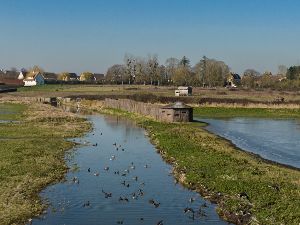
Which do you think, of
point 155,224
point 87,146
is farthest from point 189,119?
point 155,224

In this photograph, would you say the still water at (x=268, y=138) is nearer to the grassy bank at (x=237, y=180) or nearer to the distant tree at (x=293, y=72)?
the grassy bank at (x=237, y=180)

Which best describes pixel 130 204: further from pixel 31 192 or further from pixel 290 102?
pixel 290 102

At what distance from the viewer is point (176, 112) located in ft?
195

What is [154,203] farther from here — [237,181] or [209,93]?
[209,93]

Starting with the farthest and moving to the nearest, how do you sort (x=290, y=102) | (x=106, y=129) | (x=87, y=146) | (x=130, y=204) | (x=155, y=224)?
1. (x=290, y=102)
2. (x=106, y=129)
3. (x=87, y=146)
4. (x=130, y=204)
5. (x=155, y=224)

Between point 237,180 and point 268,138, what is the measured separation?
24.3m

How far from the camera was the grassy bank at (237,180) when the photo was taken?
19266mm

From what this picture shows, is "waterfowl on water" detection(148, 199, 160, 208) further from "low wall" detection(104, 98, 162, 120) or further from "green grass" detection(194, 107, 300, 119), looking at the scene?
"green grass" detection(194, 107, 300, 119)

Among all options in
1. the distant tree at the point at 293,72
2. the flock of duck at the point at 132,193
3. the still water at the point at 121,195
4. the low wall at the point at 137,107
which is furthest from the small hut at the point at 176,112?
the distant tree at the point at 293,72

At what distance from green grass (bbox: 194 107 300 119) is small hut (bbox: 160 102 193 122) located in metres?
15.0

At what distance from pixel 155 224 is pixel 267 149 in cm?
2309

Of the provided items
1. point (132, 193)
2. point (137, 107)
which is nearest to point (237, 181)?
point (132, 193)

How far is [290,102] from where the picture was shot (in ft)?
302

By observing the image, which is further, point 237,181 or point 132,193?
point 237,181
